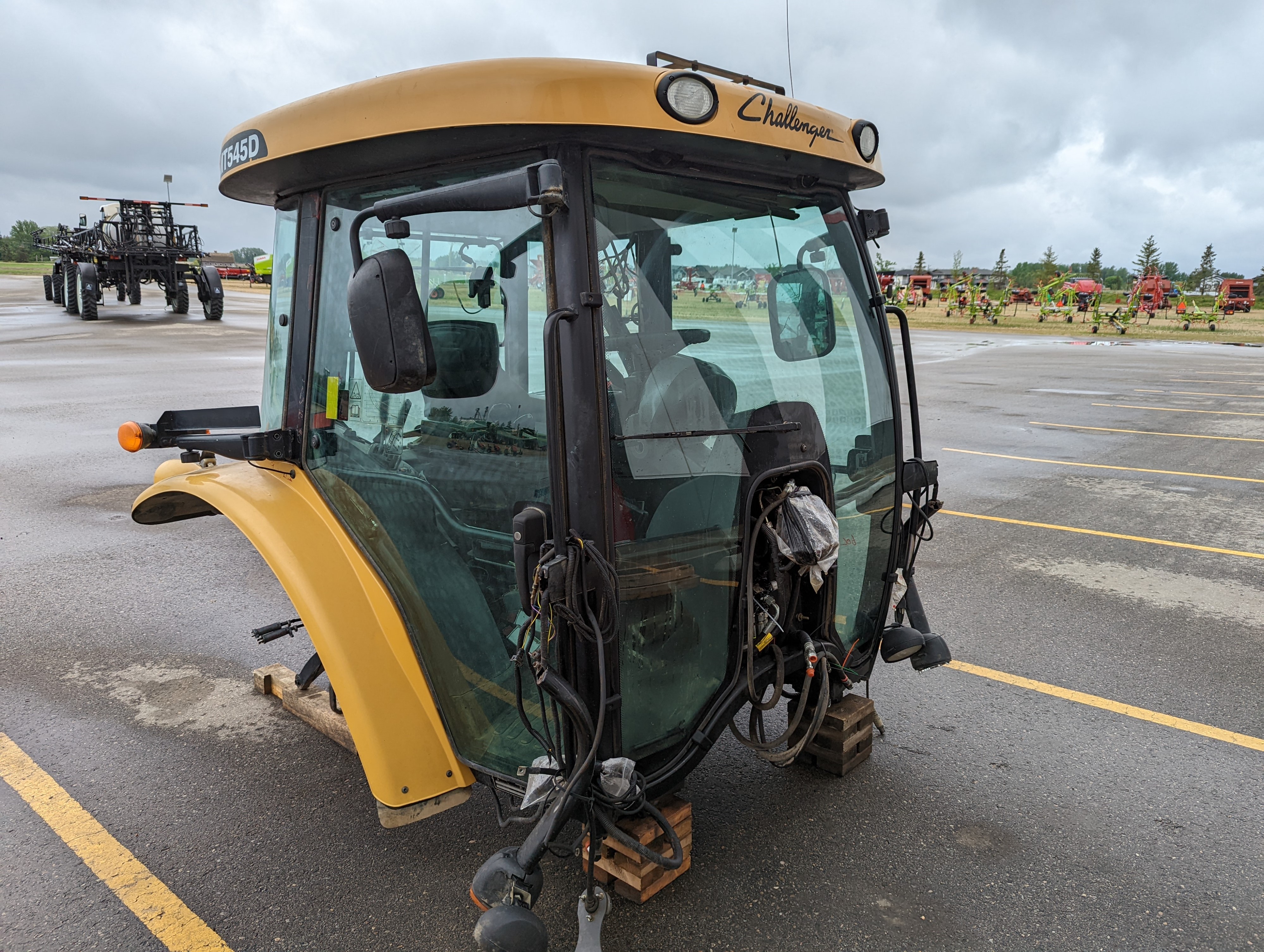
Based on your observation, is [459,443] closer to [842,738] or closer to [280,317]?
[280,317]

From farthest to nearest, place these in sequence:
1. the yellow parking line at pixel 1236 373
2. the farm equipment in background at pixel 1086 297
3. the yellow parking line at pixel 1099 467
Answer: the farm equipment in background at pixel 1086 297, the yellow parking line at pixel 1236 373, the yellow parking line at pixel 1099 467

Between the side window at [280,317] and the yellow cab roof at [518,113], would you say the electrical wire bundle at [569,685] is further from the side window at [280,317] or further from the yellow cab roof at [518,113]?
the side window at [280,317]

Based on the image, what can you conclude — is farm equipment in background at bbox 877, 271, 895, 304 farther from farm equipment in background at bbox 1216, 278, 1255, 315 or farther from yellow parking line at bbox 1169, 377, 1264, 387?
farm equipment in background at bbox 1216, 278, 1255, 315

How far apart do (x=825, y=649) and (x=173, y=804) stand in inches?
94.0

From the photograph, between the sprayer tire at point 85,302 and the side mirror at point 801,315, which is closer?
the side mirror at point 801,315

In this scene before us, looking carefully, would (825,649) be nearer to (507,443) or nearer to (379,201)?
(507,443)

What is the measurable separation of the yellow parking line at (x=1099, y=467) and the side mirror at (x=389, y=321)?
28.8ft

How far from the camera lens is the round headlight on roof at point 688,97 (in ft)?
6.64

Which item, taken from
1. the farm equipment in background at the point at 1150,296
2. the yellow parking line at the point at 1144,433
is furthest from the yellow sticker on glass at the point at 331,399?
the farm equipment in background at the point at 1150,296

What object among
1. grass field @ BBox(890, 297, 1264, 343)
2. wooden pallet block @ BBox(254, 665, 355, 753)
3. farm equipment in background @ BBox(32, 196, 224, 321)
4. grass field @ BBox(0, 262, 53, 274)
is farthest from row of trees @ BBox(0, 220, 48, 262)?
wooden pallet block @ BBox(254, 665, 355, 753)

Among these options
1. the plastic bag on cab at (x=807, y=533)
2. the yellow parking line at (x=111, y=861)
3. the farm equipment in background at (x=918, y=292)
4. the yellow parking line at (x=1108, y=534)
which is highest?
the farm equipment in background at (x=918, y=292)

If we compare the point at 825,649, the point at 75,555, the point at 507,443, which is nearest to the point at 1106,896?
the point at 825,649

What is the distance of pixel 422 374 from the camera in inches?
81.6

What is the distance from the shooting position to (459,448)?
8.23ft
